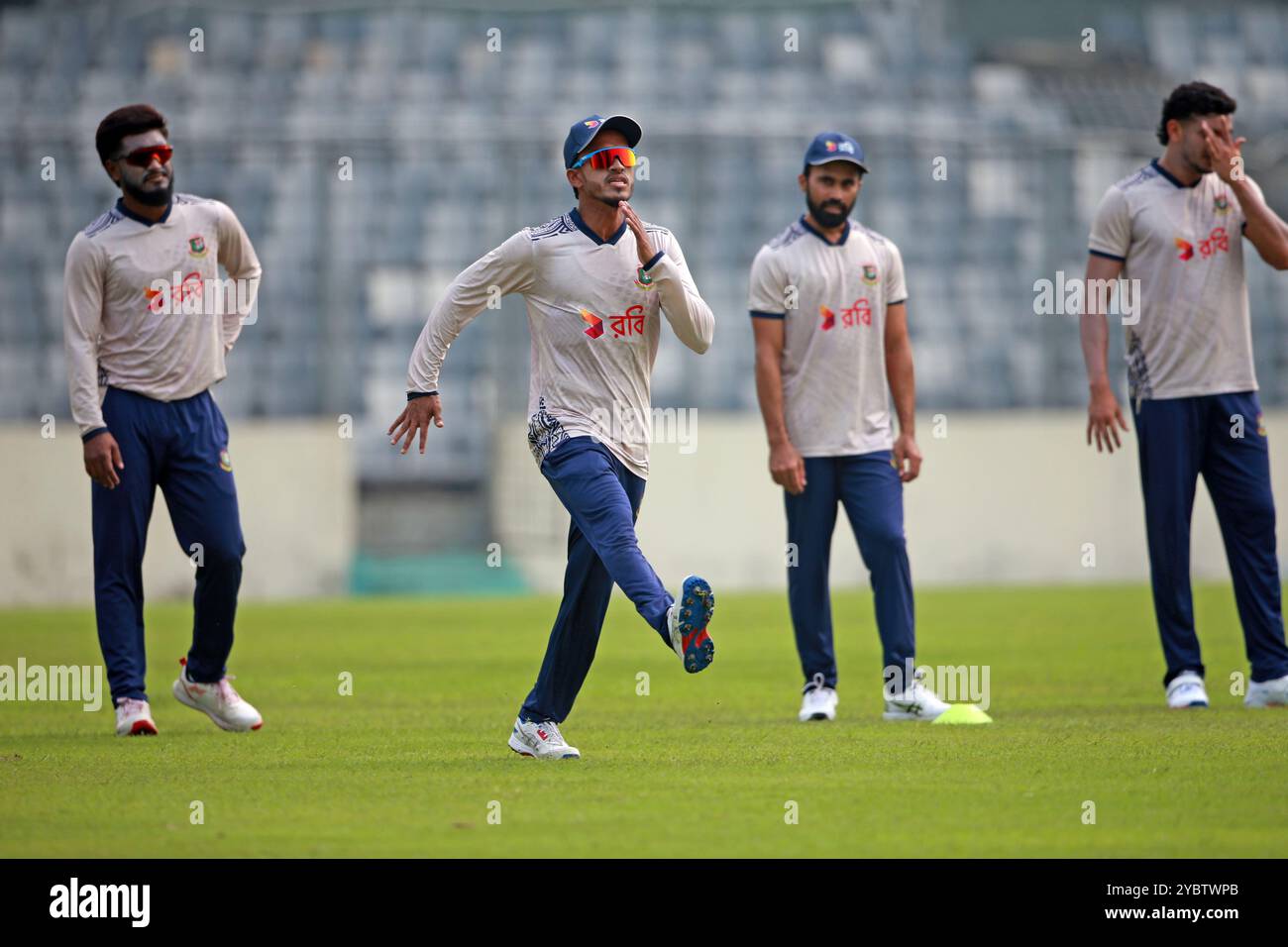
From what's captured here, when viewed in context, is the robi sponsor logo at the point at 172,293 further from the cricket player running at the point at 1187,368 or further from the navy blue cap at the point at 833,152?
the cricket player running at the point at 1187,368

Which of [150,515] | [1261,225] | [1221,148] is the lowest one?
[150,515]

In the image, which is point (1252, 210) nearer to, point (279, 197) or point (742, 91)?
point (279, 197)

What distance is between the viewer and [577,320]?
7.06m

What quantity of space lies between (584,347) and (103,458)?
2.14 m

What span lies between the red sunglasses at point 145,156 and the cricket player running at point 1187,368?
388 cm

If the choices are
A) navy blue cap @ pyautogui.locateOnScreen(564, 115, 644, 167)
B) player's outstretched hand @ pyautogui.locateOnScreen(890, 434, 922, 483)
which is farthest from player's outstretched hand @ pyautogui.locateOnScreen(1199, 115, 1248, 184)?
navy blue cap @ pyautogui.locateOnScreen(564, 115, 644, 167)

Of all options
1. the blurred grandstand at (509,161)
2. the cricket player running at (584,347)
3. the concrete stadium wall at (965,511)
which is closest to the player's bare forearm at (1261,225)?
the cricket player running at (584,347)

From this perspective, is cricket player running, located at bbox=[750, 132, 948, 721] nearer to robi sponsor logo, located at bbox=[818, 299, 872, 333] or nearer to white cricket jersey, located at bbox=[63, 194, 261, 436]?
robi sponsor logo, located at bbox=[818, 299, 872, 333]

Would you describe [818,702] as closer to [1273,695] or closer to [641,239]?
[1273,695]

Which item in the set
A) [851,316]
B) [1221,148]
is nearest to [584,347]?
[851,316]

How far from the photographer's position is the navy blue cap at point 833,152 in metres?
8.64

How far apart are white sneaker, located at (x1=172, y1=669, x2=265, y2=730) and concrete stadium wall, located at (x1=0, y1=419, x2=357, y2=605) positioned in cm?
971

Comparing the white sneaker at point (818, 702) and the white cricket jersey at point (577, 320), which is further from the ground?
the white cricket jersey at point (577, 320)
